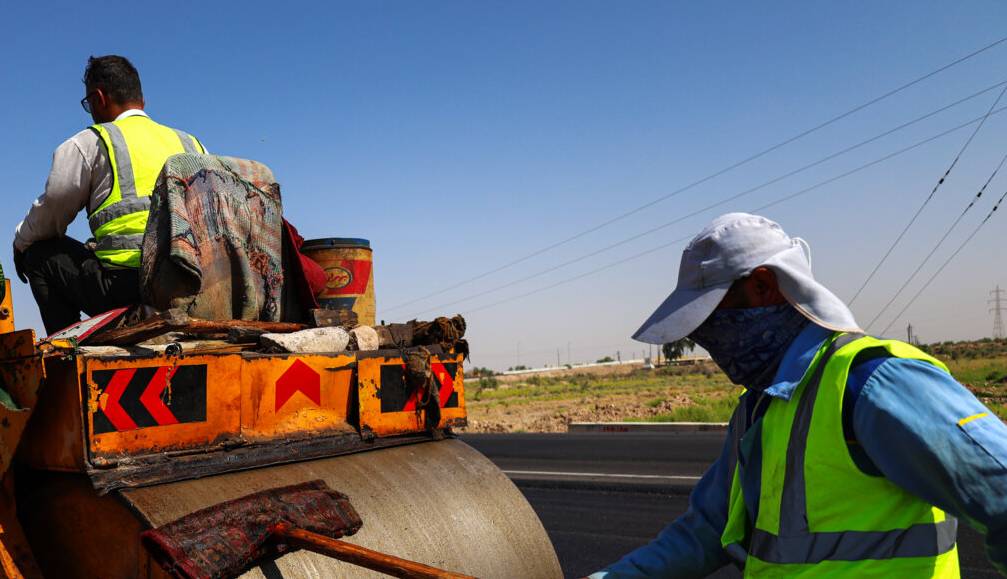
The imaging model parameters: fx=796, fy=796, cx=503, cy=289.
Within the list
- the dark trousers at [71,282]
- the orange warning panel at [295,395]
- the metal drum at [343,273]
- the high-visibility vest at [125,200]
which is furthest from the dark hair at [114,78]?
the orange warning panel at [295,395]

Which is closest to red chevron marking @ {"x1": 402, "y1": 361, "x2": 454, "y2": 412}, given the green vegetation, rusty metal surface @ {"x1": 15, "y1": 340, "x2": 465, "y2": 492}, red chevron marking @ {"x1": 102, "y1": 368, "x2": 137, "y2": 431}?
rusty metal surface @ {"x1": 15, "y1": 340, "x2": 465, "y2": 492}

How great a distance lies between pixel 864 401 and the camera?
1.44m

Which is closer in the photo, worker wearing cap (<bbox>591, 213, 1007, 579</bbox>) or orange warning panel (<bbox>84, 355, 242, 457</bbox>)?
worker wearing cap (<bbox>591, 213, 1007, 579</bbox>)

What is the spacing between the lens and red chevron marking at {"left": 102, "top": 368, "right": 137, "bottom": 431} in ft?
7.88

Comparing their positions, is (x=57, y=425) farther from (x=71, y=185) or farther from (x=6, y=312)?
(x=71, y=185)

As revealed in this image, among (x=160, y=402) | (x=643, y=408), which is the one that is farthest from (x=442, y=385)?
(x=643, y=408)

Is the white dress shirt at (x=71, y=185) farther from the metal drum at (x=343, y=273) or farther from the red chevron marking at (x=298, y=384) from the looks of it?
the red chevron marking at (x=298, y=384)

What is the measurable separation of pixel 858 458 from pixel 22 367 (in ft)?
7.80

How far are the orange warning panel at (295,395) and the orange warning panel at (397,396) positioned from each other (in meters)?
0.08

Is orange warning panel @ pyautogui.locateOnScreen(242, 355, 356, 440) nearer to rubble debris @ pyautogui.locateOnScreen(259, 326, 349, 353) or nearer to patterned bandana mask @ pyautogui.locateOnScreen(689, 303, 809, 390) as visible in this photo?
rubble debris @ pyautogui.locateOnScreen(259, 326, 349, 353)

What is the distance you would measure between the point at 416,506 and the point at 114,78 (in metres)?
2.46

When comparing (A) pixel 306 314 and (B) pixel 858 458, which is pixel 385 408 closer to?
(A) pixel 306 314

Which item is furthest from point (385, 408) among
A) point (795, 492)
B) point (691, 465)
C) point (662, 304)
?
point (691, 465)

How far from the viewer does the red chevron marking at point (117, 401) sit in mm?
2400
